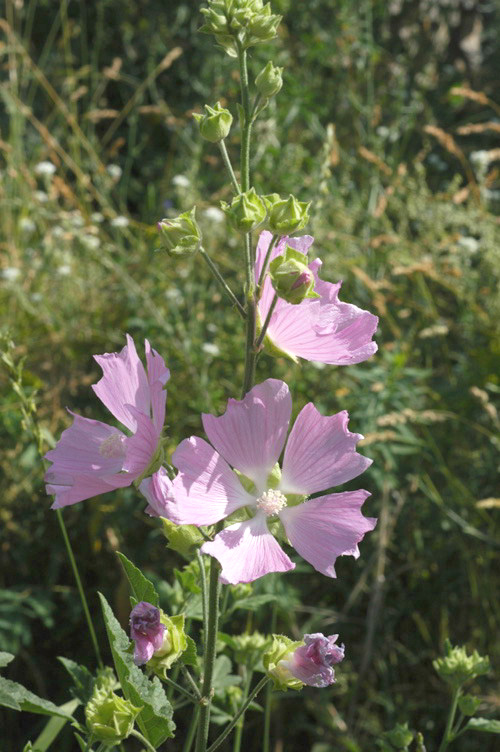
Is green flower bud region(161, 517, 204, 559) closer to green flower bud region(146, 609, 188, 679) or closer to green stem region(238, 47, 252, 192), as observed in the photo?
green flower bud region(146, 609, 188, 679)

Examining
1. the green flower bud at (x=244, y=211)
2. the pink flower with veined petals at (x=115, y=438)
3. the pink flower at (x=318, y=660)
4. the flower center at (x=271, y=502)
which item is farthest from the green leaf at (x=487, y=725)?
the green flower bud at (x=244, y=211)

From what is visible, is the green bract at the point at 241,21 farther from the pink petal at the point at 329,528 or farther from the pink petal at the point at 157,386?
the pink petal at the point at 329,528

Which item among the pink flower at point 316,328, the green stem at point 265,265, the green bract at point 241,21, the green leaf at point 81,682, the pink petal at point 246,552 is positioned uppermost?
the green bract at point 241,21

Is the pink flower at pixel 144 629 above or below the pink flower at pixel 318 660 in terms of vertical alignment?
above

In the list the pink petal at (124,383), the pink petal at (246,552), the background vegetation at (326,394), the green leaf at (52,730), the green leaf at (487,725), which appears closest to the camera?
the pink petal at (246,552)

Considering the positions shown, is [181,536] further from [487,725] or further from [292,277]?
[487,725]

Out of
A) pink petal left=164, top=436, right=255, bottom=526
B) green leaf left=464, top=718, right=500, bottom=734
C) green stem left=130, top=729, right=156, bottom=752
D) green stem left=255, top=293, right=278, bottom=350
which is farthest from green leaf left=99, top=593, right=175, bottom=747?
green leaf left=464, top=718, right=500, bottom=734

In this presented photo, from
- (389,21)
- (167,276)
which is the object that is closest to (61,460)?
(167,276)
